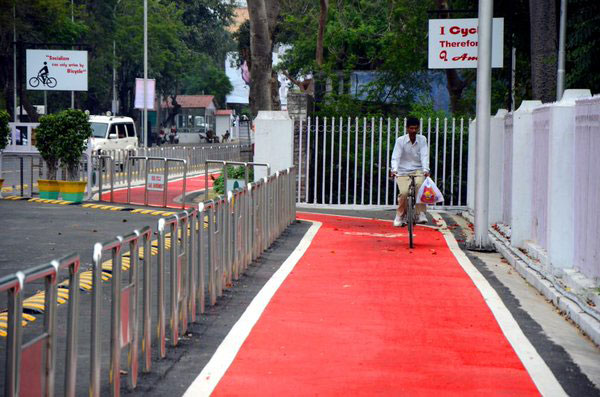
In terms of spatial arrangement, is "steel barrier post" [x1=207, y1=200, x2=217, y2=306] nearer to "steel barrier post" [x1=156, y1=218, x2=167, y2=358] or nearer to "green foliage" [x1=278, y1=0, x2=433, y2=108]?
"steel barrier post" [x1=156, y1=218, x2=167, y2=358]

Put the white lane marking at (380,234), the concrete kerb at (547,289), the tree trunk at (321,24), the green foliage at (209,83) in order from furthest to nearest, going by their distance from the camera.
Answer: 1. the green foliage at (209,83)
2. the tree trunk at (321,24)
3. the white lane marking at (380,234)
4. the concrete kerb at (547,289)

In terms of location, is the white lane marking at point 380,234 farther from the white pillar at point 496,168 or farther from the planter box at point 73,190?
the planter box at point 73,190

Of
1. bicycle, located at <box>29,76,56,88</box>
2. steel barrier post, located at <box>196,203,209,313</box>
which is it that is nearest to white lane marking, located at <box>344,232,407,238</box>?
steel barrier post, located at <box>196,203,209,313</box>

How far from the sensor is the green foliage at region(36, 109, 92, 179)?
25.9m

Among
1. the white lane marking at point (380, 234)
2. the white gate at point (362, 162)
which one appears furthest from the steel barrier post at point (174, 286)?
the white gate at point (362, 162)

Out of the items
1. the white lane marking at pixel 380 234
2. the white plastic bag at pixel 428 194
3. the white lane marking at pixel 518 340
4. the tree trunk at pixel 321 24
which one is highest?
the tree trunk at pixel 321 24

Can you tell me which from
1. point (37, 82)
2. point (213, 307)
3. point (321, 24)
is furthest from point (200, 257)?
point (37, 82)

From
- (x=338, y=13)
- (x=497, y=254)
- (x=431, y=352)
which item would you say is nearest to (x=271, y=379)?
(x=431, y=352)

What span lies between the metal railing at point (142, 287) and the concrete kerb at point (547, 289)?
11.1ft

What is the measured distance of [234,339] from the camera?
9.30 metres

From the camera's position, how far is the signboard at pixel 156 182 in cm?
2547

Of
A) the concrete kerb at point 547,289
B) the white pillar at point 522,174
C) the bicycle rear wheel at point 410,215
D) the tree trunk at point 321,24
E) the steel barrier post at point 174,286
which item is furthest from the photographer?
the tree trunk at point 321,24

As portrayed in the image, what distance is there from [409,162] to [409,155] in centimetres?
11

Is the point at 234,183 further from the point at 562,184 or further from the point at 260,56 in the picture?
the point at 562,184
